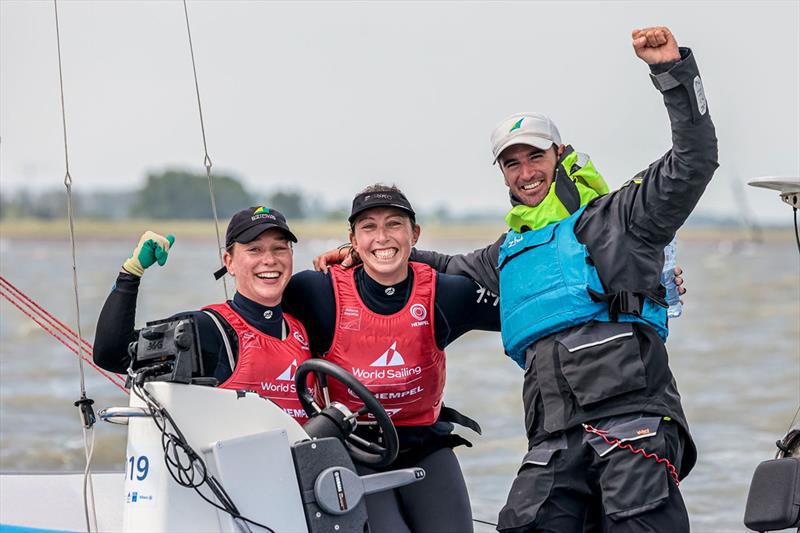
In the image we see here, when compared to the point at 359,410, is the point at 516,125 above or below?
above

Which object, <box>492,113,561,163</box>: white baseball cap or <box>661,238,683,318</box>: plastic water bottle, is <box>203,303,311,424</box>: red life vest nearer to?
<box>492,113,561,163</box>: white baseball cap

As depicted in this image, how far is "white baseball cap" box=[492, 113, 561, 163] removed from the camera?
2705 mm

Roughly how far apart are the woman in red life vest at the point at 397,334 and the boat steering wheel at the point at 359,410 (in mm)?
195

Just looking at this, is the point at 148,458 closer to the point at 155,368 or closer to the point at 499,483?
the point at 155,368

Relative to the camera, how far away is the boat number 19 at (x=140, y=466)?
2391mm

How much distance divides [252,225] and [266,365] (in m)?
0.35

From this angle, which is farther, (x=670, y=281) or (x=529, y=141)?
(x=670, y=281)

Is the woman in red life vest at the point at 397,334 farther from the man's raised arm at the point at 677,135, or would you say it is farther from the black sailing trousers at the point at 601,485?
the man's raised arm at the point at 677,135

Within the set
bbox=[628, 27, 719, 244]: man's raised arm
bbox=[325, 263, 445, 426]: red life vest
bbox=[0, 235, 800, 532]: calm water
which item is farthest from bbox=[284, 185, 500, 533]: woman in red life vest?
bbox=[0, 235, 800, 532]: calm water

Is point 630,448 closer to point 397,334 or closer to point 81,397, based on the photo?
point 397,334

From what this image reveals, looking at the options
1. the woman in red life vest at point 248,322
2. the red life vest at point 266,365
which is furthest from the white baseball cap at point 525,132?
the red life vest at point 266,365

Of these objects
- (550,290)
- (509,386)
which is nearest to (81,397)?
(550,290)

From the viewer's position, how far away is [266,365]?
2807 mm

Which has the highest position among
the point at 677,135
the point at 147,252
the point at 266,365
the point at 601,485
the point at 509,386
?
the point at 677,135
